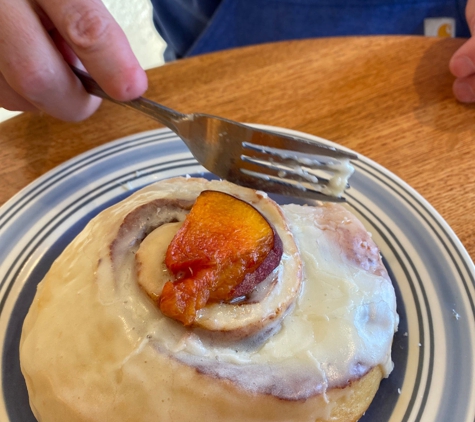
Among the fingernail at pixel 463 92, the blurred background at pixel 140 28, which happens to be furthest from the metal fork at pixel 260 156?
the blurred background at pixel 140 28

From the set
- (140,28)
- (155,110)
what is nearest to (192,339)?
(155,110)

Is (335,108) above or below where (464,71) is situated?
below

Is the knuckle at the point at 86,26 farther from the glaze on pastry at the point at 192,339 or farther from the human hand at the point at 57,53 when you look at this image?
the glaze on pastry at the point at 192,339

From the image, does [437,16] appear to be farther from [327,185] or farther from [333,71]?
[327,185]

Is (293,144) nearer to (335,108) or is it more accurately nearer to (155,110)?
(155,110)

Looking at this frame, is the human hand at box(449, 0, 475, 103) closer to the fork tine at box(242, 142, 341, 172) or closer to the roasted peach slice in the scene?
the fork tine at box(242, 142, 341, 172)

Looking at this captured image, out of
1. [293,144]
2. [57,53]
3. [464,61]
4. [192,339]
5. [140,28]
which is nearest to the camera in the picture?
[192,339]
